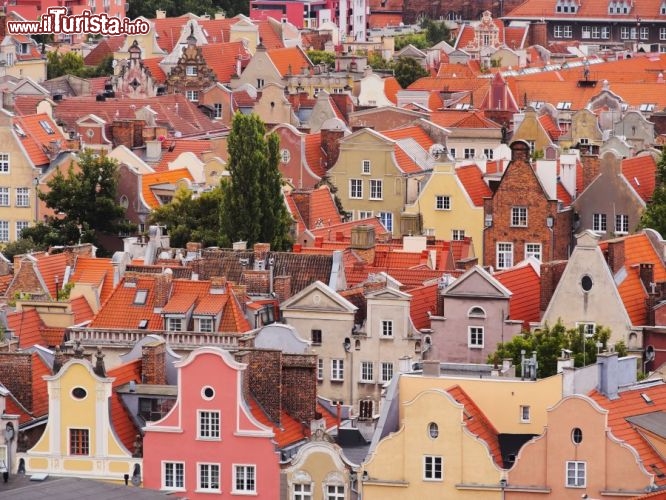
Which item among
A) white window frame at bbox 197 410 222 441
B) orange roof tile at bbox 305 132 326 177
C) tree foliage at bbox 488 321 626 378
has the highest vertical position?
orange roof tile at bbox 305 132 326 177

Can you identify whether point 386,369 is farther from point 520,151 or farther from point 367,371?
point 520,151

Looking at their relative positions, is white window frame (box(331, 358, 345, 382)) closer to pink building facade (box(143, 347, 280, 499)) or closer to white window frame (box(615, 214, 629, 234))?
pink building facade (box(143, 347, 280, 499))

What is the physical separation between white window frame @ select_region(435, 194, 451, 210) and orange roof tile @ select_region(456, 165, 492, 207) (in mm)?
825

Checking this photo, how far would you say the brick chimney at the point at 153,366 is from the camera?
79.9 metres

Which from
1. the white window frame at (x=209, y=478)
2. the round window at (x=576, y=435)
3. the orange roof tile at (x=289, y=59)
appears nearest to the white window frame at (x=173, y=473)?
the white window frame at (x=209, y=478)

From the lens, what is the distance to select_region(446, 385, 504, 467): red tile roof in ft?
245

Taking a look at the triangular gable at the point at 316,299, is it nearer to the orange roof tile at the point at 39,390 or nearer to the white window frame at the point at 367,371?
the white window frame at the point at 367,371

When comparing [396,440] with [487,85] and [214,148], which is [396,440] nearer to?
[214,148]

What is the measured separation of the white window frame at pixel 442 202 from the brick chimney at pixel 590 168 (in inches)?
199

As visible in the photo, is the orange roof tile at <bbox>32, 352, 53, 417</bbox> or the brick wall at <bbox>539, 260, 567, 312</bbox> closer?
the orange roof tile at <bbox>32, 352, 53, 417</bbox>

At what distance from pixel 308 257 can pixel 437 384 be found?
76.3 ft

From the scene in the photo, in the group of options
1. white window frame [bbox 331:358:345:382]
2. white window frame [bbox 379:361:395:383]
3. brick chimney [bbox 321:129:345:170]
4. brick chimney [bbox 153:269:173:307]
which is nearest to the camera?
white window frame [bbox 379:361:395:383]

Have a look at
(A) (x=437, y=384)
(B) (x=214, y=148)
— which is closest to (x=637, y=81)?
(B) (x=214, y=148)

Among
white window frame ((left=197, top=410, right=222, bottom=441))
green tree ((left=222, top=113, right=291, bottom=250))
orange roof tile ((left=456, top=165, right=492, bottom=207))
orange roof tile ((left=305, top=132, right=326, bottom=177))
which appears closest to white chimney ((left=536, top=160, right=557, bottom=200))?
orange roof tile ((left=456, top=165, right=492, bottom=207))
